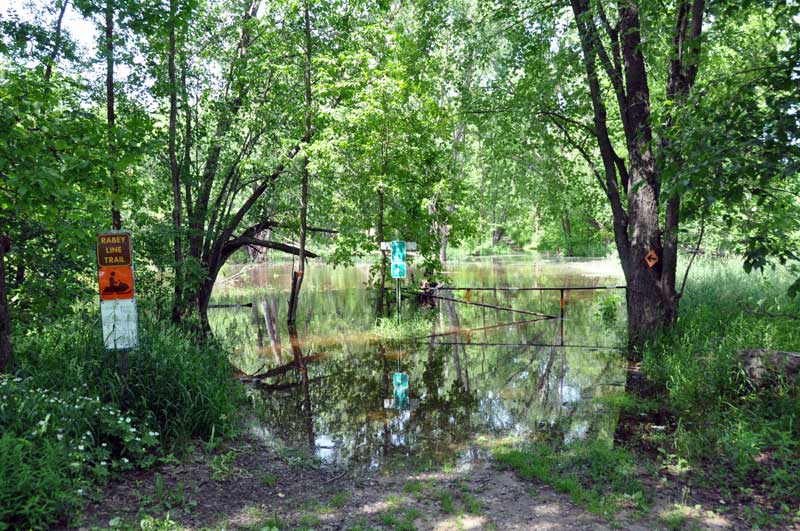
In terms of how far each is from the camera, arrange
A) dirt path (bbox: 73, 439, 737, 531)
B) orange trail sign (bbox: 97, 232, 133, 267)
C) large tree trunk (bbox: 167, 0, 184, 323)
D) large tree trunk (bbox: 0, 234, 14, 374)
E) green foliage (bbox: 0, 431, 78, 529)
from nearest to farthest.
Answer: green foliage (bbox: 0, 431, 78, 529), dirt path (bbox: 73, 439, 737, 531), orange trail sign (bbox: 97, 232, 133, 267), large tree trunk (bbox: 0, 234, 14, 374), large tree trunk (bbox: 167, 0, 184, 323)

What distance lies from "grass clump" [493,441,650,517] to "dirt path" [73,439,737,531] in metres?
0.14

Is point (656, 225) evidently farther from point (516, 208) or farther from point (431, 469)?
point (516, 208)

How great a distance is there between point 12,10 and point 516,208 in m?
42.3

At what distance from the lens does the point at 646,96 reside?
9.35 metres

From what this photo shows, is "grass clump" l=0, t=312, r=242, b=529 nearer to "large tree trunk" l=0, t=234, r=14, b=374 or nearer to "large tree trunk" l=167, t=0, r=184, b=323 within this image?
"large tree trunk" l=0, t=234, r=14, b=374

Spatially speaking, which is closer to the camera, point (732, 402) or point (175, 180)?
point (732, 402)

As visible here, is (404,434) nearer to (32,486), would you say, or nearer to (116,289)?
(116,289)

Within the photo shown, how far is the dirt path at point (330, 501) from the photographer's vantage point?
415 cm

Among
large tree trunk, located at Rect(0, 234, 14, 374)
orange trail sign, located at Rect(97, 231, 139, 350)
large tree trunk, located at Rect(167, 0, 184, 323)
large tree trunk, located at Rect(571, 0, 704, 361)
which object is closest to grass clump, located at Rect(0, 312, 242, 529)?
large tree trunk, located at Rect(0, 234, 14, 374)

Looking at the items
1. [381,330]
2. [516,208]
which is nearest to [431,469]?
[381,330]

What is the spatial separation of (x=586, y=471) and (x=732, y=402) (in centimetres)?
255

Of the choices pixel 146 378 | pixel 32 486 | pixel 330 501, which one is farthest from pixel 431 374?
pixel 32 486

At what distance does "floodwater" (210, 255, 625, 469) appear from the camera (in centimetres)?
647

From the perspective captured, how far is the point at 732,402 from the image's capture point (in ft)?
21.3
